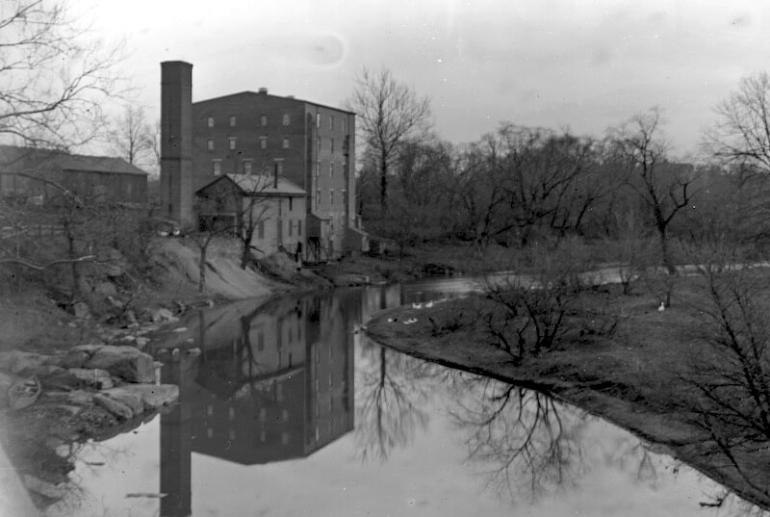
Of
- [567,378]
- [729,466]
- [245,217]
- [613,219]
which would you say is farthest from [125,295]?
[613,219]

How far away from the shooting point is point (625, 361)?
20516 mm

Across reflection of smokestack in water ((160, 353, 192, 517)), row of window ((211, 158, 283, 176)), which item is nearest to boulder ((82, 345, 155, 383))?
reflection of smokestack in water ((160, 353, 192, 517))

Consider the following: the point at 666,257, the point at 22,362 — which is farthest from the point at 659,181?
the point at 22,362

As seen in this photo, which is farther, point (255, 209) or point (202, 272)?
point (255, 209)

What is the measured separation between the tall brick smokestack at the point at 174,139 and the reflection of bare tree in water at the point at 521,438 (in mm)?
24899

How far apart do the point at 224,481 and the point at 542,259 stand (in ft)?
42.3

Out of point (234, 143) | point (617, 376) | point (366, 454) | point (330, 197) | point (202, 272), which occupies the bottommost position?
point (366, 454)

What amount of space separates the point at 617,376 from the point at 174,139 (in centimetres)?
2905

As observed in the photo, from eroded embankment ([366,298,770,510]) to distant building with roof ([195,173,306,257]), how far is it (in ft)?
52.5

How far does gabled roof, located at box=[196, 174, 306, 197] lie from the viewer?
44.6 meters

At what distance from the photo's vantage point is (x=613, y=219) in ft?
150

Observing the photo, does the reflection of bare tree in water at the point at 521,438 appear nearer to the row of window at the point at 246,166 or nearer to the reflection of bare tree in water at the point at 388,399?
the reflection of bare tree in water at the point at 388,399

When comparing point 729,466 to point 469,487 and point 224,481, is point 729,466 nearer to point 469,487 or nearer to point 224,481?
point 469,487

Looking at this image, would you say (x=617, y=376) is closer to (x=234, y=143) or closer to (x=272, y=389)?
(x=272, y=389)
